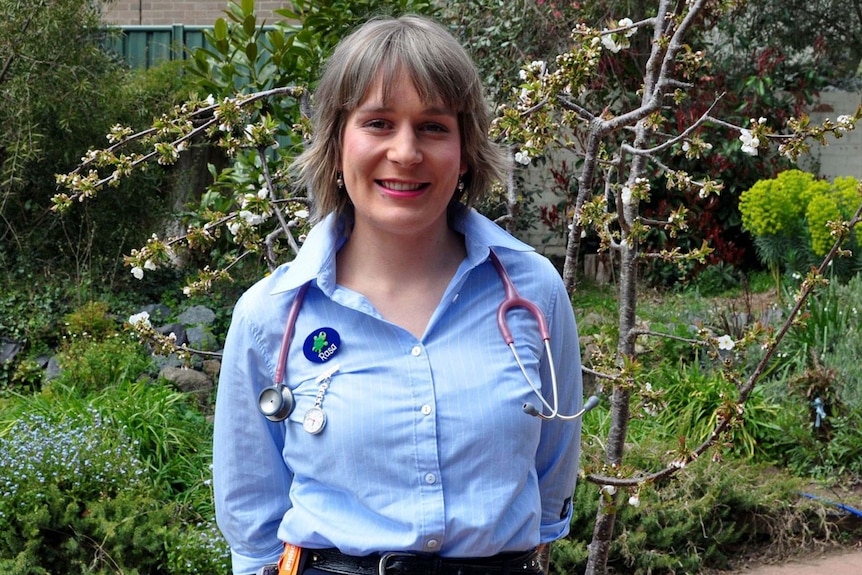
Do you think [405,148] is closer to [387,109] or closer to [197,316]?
[387,109]

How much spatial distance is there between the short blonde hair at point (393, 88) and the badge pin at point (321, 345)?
324 millimetres

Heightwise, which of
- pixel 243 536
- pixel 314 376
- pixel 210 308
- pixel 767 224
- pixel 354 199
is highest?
pixel 354 199

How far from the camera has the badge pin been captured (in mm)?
2037

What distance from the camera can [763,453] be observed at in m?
6.02

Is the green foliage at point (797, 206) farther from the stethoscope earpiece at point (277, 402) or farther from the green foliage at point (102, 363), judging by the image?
the stethoscope earpiece at point (277, 402)

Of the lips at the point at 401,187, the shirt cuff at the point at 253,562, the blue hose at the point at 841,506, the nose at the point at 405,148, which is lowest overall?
the blue hose at the point at 841,506

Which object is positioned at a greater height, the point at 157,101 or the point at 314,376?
the point at 314,376

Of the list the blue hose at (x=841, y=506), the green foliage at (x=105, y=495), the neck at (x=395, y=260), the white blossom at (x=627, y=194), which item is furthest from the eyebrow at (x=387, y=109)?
the blue hose at (x=841, y=506)

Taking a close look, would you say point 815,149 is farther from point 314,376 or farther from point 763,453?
point 314,376

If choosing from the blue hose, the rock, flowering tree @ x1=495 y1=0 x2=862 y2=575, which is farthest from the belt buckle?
the rock

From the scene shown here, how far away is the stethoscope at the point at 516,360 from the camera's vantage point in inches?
78.7

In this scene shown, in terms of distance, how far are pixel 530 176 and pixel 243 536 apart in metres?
8.90

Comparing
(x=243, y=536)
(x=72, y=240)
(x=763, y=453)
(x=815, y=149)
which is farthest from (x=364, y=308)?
(x=815, y=149)

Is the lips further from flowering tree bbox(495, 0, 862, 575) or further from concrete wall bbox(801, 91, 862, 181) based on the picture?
concrete wall bbox(801, 91, 862, 181)
